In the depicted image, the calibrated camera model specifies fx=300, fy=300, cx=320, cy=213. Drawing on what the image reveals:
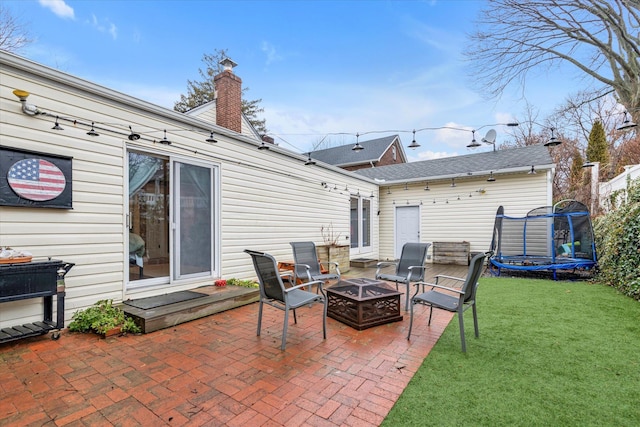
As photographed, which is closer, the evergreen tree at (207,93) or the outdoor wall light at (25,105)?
the outdoor wall light at (25,105)

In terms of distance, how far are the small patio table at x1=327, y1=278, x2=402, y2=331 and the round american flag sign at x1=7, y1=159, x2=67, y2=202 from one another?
3496mm

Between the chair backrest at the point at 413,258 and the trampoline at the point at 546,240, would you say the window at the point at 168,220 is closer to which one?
the chair backrest at the point at 413,258

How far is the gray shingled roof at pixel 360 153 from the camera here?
64.1ft

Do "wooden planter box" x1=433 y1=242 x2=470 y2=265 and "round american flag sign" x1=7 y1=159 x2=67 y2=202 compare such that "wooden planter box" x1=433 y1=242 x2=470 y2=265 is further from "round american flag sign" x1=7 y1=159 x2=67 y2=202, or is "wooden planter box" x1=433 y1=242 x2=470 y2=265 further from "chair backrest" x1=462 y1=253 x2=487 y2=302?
"round american flag sign" x1=7 y1=159 x2=67 y2=202

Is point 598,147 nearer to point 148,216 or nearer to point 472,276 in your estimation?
point 472,276

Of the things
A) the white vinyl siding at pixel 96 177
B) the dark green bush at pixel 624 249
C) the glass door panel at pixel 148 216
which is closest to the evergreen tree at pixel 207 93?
the white vinyl siding at pixel 96 177

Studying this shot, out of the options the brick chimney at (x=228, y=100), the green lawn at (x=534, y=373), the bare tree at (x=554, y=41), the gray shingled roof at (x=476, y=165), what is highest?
the bare tree at (x=554, y=41)

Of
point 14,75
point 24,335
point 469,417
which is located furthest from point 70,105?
point 469,417

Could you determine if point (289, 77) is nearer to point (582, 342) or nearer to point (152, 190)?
point (152, 190)

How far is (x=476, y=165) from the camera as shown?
9859mm

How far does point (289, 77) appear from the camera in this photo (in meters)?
11.4

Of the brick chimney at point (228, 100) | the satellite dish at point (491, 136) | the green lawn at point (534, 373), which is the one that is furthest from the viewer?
the satellite dish at point (491, 136)

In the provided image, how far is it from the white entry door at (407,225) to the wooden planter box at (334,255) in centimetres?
322

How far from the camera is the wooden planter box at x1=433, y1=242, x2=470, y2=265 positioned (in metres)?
9.05
